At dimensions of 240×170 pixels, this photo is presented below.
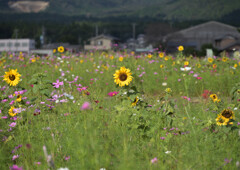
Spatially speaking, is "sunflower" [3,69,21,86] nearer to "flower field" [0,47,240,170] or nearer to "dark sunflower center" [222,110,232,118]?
"flower field" [0,47,240,170]

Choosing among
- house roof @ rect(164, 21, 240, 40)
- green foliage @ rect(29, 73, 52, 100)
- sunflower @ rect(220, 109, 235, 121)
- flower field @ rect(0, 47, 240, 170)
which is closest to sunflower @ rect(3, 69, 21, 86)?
flower field @ rect(0, 47, 240, 170)

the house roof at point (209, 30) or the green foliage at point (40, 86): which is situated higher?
the house roof at point (209, 30)

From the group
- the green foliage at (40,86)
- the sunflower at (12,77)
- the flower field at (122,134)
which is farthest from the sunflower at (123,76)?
the sunflower at (12,77)

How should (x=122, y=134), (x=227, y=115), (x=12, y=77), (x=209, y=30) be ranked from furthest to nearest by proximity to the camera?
(x=209, y=30) < (x=12, y=77) < (x=122, y=134) < (x=227, y=115)

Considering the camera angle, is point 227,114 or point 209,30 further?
point 209,30

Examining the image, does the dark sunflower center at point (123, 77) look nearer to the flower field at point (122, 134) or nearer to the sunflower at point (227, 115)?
the flower field at point (122, 134)

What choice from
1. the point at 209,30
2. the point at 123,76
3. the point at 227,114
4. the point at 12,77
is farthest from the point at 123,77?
the point at 209,30

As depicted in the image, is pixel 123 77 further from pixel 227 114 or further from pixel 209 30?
pixel 209 30

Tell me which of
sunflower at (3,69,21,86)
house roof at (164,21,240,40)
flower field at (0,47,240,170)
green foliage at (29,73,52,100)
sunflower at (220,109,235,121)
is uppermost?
house roof at (164,21,240,40)

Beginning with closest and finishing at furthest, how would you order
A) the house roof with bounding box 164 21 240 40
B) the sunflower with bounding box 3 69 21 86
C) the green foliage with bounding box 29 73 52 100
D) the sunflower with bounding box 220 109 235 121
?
the sunflower with bounding box 220 109 235 121 → the sunflower with bounding box 3 69 21 86 → the green foliage with bounding box 29 73 52 100 → the house roof with bounding box 164 21 240 40

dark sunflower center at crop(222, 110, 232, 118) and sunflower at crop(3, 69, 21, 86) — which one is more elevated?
sunflower at crop(3, 69, 21, 86)

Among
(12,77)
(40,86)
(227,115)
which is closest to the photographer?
(227,115)

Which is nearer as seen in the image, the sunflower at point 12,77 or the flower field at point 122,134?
the flower field at point 122,134

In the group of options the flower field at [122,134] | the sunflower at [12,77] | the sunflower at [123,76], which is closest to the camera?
the flower field at [122,134]
